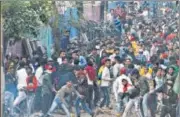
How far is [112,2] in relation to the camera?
6.36 m

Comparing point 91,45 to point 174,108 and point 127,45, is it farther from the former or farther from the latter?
point 174,108

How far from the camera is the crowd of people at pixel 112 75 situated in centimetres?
643

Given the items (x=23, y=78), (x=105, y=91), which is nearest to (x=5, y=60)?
(x=23, y=78)

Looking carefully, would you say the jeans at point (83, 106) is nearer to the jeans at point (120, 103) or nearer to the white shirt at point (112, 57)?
the jeans at point (120, 103)

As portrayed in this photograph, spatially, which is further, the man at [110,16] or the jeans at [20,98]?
the jeans at [20,98]

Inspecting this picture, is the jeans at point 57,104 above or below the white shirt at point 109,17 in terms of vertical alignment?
below

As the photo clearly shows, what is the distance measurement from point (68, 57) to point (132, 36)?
0.77m

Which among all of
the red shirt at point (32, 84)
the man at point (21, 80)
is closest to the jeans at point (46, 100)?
the red shirt at point (32, 84)

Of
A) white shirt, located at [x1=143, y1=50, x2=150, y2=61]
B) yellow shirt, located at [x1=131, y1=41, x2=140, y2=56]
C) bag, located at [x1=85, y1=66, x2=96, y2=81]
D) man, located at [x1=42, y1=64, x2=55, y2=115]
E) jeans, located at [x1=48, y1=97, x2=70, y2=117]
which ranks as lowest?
jeans, located at [x1=48, y1=97, x2=70, y2=117]

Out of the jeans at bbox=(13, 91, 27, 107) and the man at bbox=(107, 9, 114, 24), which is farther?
the jeans at bbox=(13, 91, 27, 107)

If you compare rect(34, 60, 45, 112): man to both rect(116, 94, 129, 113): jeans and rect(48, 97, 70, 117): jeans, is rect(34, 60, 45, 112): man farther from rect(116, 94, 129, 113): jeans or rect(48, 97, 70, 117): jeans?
rect(116, 94, 129, 113): jeans

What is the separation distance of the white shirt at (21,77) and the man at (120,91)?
1036 mm

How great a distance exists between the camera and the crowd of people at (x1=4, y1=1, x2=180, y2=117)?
6.43 meters

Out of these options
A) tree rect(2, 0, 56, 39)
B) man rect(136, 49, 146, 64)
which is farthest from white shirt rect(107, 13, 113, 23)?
tree rect(2, 0, 56, 39)
